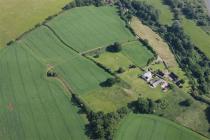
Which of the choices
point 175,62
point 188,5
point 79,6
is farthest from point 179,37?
point 79,6

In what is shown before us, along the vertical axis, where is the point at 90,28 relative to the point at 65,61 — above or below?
above

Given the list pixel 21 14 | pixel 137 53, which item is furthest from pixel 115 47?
pixel 21 14

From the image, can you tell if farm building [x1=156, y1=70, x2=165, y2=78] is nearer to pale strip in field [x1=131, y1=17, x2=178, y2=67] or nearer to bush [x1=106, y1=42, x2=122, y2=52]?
pale strip in field [x1=131, y1=17, x2=178, y2=67]

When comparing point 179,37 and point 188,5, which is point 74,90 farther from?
point 188,5

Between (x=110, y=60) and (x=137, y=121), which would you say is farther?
(x=110, y=60)

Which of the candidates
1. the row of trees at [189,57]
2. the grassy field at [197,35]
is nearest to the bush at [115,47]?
the row of trees at [189,57]

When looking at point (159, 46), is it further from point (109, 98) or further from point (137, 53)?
point (109, 98)

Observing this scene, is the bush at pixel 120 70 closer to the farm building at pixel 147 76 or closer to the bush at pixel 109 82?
the bush at pixel 109 82
